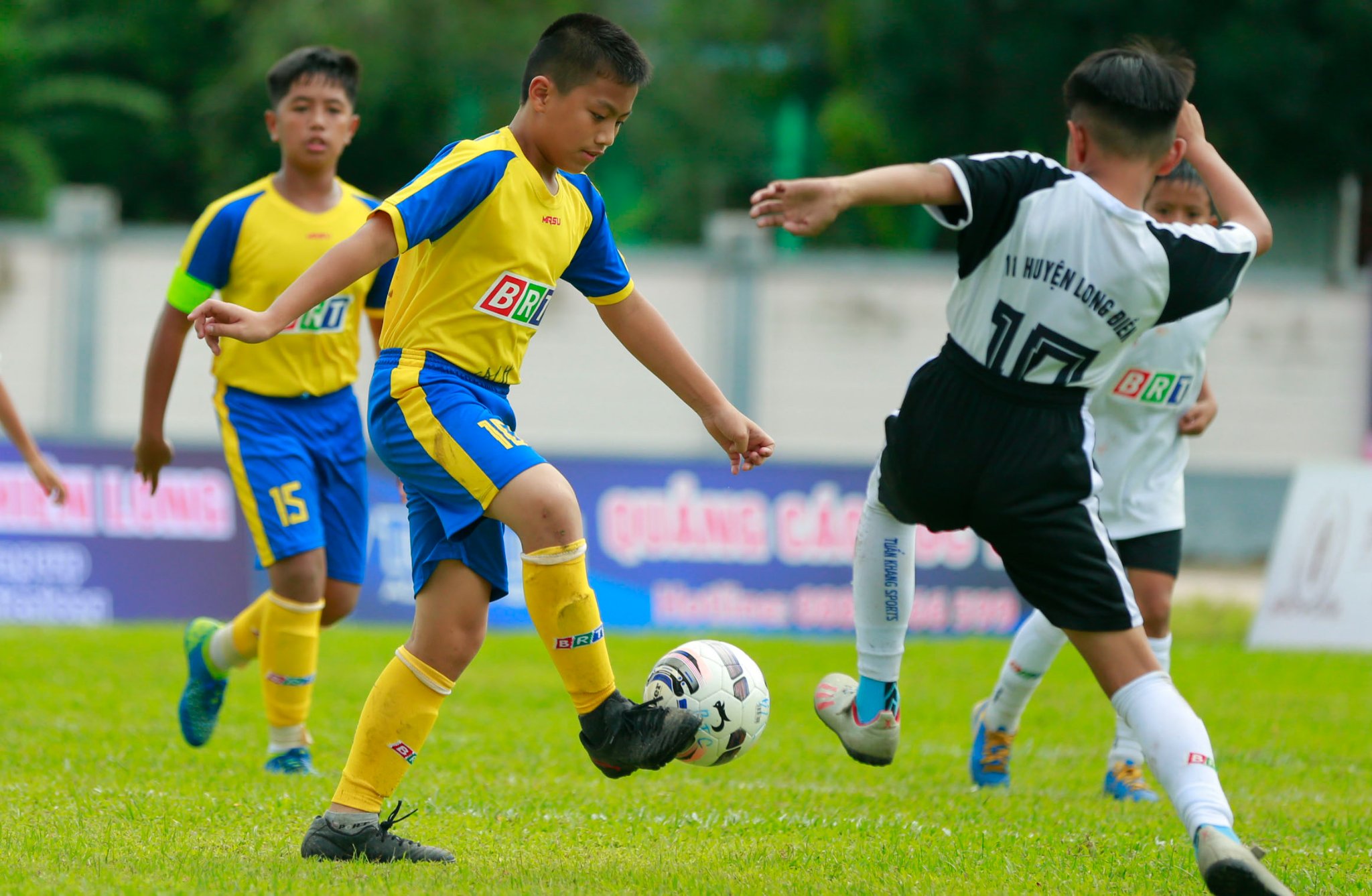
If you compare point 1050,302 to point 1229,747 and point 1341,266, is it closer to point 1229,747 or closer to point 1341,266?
point 1229,747

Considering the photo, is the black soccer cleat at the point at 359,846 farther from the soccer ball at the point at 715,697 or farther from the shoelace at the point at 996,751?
the shoelace at the point at 996,751

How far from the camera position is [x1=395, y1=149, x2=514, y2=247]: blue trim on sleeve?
384cm

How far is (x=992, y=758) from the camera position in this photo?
583 cm

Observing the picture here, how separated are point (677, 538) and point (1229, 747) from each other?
17.4 ft

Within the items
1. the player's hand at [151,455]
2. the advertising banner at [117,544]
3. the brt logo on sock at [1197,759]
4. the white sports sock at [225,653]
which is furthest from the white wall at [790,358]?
the brt logo on sock at [1197,759]

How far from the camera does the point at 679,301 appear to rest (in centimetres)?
1850

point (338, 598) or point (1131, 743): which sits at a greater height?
point (338, 598)

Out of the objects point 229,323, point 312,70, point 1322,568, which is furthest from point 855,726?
point 1322,568

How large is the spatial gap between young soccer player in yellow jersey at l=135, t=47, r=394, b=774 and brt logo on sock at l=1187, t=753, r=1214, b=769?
129 inches

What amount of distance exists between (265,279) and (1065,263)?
10.4 ft

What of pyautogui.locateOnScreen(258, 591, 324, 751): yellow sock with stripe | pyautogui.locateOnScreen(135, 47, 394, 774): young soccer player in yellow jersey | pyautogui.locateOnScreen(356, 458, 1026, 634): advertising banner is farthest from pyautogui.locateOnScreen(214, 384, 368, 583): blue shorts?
pyautogui.locateOnScreen(356, 458, 1026, 634): advertising banner

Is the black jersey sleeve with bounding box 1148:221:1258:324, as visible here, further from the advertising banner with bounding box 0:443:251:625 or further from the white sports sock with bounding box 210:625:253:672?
the advertising banner with bounding box 0:443:251:625

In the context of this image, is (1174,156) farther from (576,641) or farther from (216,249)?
(216,249)

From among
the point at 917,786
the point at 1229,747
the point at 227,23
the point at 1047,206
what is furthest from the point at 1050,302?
the point at 227,23
